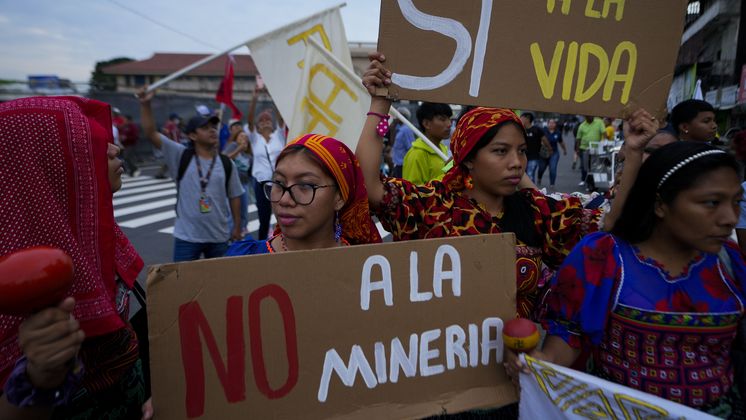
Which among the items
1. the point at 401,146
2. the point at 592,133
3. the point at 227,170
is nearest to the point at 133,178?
the point at 401,146

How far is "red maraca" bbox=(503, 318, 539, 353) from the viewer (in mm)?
1341

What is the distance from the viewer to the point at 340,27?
3850mm

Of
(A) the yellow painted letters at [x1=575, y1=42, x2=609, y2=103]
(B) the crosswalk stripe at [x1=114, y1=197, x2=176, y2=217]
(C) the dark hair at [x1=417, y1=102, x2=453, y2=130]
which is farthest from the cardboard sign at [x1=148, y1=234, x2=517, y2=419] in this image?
(B) the crosswalk stripe at [x1=114, y1=197, x2=176, y2=217]

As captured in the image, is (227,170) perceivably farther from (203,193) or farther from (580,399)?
(580,399)

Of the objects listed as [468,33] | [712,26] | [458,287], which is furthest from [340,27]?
[712,26]

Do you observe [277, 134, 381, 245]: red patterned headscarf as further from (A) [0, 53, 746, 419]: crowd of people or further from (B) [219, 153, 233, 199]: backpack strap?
(B) [219, 153, 233, 199]: backpack strap

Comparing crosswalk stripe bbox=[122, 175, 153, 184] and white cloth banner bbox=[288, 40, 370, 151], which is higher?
white cloth banner bbox=[288, 40, 370, 151]

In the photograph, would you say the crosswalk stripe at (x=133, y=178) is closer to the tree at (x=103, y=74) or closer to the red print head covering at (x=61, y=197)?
the red print head covering at (x=61, y=197)

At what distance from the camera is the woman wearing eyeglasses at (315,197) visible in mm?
1674

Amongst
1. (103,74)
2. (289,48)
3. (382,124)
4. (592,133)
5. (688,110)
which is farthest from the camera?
(103,74)

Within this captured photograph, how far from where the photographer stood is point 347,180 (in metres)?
1.75

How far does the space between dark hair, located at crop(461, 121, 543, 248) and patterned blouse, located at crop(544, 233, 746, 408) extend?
0.34 m

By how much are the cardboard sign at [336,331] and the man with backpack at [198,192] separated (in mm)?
2878

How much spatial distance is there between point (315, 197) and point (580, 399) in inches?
42.1
